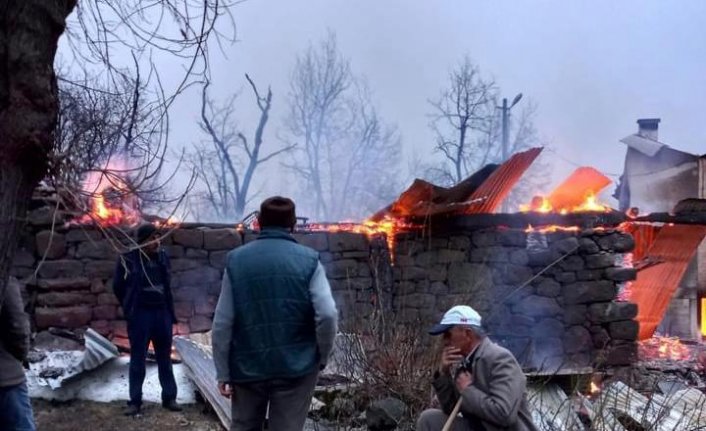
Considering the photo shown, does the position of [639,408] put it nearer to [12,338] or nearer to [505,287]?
[505,287]

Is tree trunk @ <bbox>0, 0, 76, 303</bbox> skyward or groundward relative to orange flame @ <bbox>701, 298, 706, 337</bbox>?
skyward

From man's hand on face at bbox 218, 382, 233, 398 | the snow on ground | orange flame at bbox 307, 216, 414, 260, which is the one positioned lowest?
the snow on ground

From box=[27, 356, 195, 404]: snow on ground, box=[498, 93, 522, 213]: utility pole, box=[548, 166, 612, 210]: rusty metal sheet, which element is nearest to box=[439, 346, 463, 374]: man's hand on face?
box=[27, 356, 195, 404]: snow on ground

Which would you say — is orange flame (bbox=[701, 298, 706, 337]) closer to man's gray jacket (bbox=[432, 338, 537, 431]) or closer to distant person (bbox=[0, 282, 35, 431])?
man's gray jacket (bbox=[432, 338, 537, 431])

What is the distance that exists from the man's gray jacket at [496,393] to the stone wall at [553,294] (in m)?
4.39

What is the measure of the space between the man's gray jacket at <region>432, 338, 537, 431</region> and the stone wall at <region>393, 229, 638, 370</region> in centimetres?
439

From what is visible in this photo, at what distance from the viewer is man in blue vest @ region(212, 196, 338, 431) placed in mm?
3623

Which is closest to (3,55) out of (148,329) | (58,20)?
(58,20)

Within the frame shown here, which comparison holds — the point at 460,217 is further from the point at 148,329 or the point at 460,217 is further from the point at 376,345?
the point at 148,329

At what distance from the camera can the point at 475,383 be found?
12.0 ft

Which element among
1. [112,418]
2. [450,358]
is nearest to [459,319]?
[450,358]

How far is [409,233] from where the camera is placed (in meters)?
9.40

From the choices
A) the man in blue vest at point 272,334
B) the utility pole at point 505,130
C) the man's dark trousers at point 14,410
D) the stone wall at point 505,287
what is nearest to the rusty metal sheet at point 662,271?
the stone wall at point 505,287

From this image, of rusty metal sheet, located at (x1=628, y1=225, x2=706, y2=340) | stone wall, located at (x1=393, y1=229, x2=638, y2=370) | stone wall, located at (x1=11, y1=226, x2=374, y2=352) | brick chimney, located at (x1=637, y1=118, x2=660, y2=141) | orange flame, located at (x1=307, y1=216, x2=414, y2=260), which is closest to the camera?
stone wall, located at (x1=11, y1=226, x2=374, y2=352)
